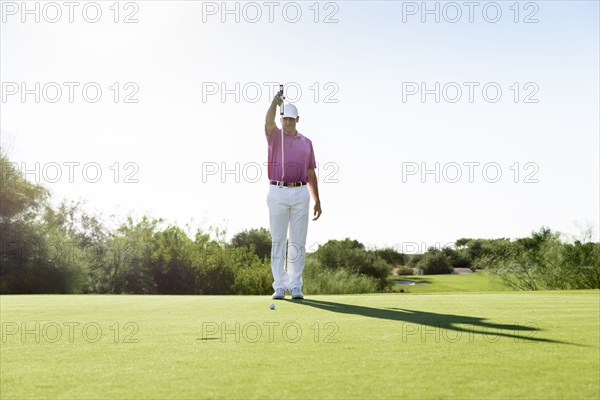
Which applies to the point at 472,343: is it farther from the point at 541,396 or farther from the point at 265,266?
the point at 265,266

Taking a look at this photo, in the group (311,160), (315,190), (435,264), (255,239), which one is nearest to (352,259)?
(255,239)

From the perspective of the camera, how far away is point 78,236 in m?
46.8

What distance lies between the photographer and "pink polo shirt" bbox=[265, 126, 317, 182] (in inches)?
361

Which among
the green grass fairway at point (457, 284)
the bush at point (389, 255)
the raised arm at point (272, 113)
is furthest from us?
the bush at point (389, 255)

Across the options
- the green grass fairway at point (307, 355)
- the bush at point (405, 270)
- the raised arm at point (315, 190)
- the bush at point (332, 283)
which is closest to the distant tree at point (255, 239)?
the bush at point (332, 283)

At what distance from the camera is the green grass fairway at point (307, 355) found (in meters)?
3.09

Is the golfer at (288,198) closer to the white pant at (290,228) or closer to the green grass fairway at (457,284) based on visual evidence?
the white pant at (290,228)

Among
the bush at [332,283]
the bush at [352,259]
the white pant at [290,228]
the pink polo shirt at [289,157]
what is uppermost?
the pink polo shirt at [289,157]

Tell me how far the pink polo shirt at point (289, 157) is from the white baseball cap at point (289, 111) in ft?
0.83

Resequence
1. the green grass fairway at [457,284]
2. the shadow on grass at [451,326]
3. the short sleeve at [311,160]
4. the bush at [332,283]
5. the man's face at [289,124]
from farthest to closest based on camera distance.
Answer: the green grass fairway at [457,284], the bush at [332,283], the short sleeve at [311,160], the man's face at [289,124], the shadow on grass at [451,326]

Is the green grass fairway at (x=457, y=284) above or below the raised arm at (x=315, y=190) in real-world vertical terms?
below

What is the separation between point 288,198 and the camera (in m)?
9.16

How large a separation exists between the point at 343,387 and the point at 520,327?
2.72 m

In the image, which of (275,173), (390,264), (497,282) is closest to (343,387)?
(275,173)
